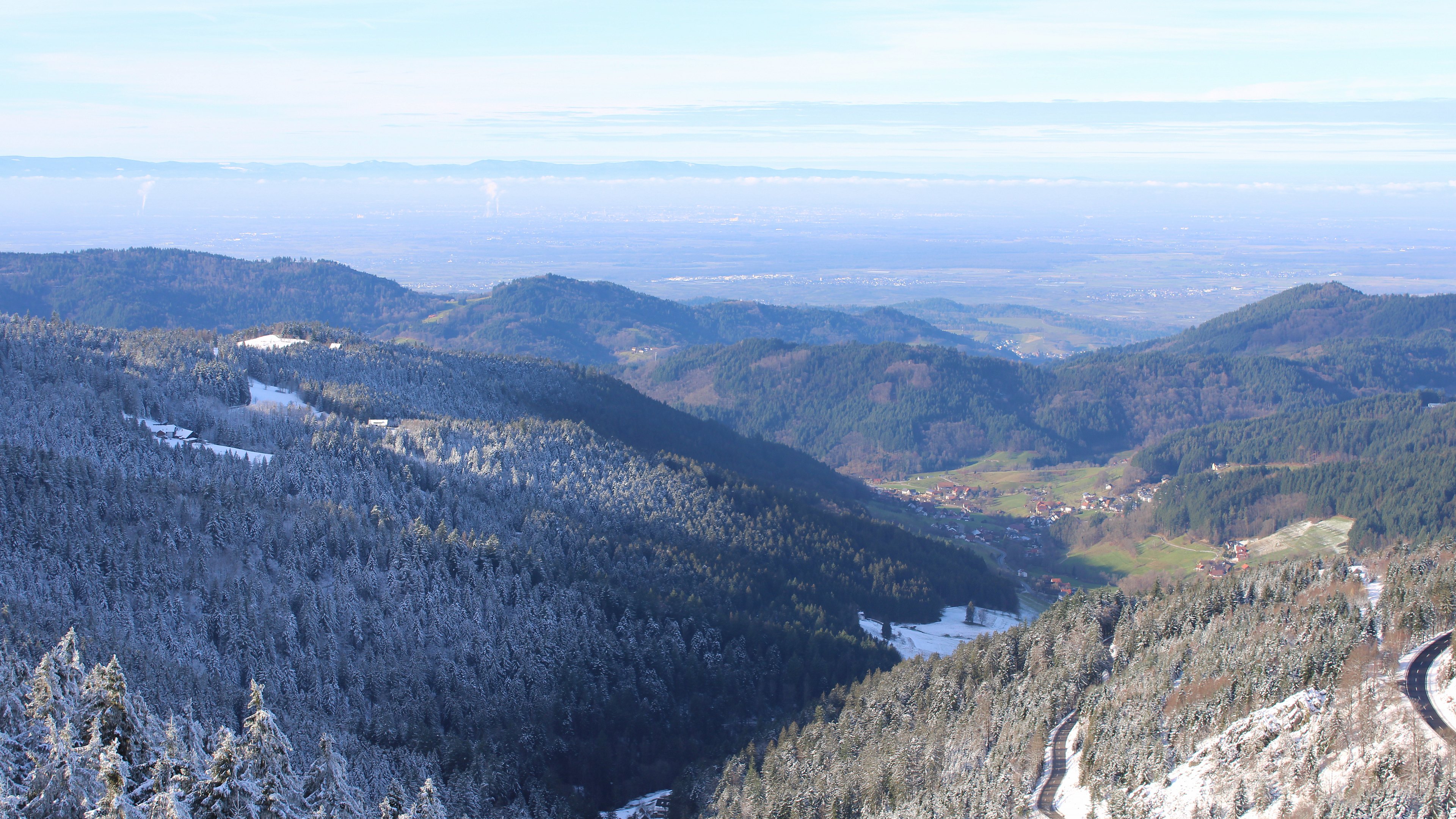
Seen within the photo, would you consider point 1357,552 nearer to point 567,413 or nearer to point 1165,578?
point 1165,578

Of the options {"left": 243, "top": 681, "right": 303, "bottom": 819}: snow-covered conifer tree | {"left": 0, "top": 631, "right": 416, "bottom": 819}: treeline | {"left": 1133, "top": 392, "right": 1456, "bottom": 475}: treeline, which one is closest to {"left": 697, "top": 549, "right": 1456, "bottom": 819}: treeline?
{"left": 0, "top": 631, "right": 416, "bottom": 819}: treeline

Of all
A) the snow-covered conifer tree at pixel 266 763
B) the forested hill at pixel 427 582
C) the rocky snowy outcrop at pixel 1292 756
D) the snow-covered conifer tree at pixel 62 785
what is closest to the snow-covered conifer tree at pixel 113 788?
the snow-covered conifer tree at pixel 62 785

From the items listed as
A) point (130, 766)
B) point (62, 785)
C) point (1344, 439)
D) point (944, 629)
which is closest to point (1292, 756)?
point (130, 766)

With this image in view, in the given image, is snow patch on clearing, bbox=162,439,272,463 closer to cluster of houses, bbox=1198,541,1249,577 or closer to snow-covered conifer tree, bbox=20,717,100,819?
snow-covered conifer tree, bbox=20,717,100,819

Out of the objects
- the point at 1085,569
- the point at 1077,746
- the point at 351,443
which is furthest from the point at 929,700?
the point at 1085,569

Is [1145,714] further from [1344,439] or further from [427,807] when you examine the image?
[1344,439]

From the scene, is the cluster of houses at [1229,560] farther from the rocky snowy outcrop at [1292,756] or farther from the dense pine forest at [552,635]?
the rocky snowy outcrop at [1292,756]
